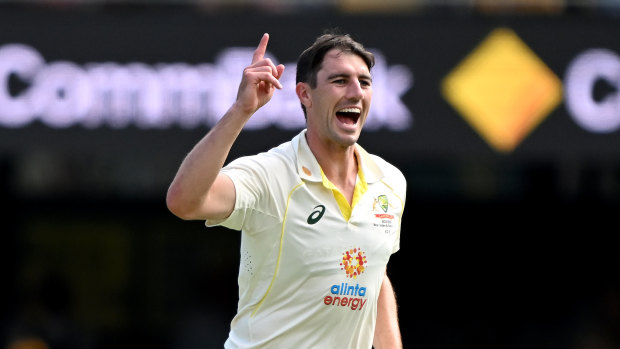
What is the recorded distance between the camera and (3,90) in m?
9.29

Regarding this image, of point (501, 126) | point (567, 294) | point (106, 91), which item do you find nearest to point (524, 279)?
point (567, 294)

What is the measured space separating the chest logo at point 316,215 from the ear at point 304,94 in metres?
0.45

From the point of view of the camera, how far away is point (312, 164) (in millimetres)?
4742

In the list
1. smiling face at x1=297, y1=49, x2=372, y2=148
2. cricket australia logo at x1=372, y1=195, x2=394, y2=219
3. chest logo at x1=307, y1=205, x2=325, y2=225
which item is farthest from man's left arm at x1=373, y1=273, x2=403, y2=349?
smiling face at x1=297, y1=49, x2=372, y2=148

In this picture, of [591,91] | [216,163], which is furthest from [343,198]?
[591,91]

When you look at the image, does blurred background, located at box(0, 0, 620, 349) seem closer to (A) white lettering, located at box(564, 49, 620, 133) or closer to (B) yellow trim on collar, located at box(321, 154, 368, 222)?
(A) white lettering, located at box(564, 49, 620, 133)

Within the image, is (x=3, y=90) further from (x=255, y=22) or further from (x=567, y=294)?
(x=567, y=294)

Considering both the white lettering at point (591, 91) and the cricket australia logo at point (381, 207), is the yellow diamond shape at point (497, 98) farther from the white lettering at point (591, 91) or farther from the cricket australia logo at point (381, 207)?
the cricket australia logo at point (381, 207)

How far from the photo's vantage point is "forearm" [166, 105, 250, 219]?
4.18m

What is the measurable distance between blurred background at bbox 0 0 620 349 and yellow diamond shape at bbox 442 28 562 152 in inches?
0.5

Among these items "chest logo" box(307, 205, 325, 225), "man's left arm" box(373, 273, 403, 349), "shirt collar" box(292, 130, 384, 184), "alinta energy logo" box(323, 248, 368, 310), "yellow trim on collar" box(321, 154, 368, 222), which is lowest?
"man's left arm" box(373, 273, 403, 349)

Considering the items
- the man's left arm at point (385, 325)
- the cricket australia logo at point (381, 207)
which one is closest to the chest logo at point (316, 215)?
the cricket australia logo at point (381, 207)

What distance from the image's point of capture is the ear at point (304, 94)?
480cm

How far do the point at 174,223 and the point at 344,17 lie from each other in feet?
13.6
